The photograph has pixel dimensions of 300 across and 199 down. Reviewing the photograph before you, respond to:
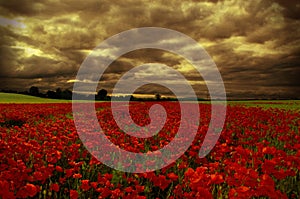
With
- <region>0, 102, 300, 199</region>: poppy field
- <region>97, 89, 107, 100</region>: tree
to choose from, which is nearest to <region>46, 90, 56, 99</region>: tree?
<region>97, 89, 107, 100</region>: tree

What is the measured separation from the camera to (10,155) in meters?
5.06

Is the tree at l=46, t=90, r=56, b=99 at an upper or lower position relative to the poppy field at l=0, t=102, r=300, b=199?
upper

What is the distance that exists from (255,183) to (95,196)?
2301 millimetres

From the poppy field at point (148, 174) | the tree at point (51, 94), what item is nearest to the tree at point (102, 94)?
the tree at point (51, 94)

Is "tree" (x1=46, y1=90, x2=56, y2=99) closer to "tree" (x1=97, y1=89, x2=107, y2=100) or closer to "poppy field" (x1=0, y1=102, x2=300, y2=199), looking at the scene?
"tree" (x1=97, y1=89, x2=107, y2=100)

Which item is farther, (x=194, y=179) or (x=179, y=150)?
(x=179, y=150)

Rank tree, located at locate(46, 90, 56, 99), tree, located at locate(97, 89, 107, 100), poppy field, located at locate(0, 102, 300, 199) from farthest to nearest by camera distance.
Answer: tree, located at locate(46, 90, 56, 99), tree, located at locate(97, 89, 107, 100), poppy field, located at locate(0, 102, 300, 199)

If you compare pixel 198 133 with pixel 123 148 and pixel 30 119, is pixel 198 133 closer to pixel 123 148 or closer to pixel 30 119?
pixel 123 148

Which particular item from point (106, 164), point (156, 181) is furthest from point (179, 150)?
point (156, 181)

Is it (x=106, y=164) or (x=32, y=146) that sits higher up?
(x=32, y=146)

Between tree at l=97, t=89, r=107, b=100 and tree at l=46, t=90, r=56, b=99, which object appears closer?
tree at l=97, t=89, r=107, b=100

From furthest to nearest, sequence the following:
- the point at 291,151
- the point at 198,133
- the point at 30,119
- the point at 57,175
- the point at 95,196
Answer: the point at 30,119 → the point at 198,133 → the point at 291,151 → the point at 57,175 → the point at 95,196

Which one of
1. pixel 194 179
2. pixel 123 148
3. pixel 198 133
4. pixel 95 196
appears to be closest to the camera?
pixel 194 179

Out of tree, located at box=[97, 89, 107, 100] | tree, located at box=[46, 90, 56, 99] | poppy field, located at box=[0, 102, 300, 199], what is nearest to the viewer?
poppy field, located at box=[0, 102, 300, 199]
